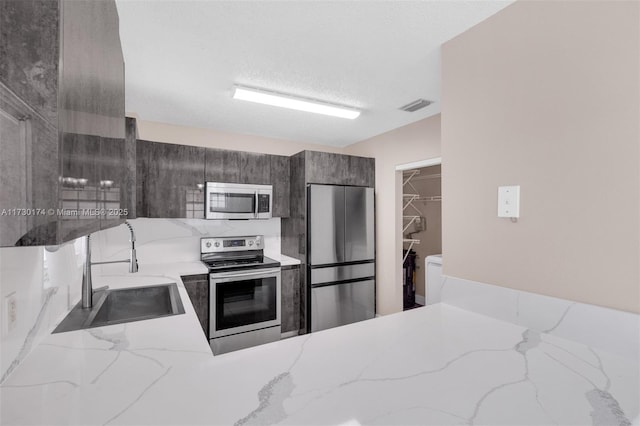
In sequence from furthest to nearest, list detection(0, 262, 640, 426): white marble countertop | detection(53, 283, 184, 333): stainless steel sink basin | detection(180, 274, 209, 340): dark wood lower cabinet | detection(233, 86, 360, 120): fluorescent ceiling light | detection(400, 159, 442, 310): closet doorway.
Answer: detection(400, 159, 442, 310): closet doorway → detection(180, 274, 209, 340): dark wood lower cabinet → detection(233, 86, 360, 120): fluorescent ceiling light → detection(53, 283, 184, 333): stainless steel sink basin → detection(0, 262, 640, 426): white marble countertop

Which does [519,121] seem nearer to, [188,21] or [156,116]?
[188,21]

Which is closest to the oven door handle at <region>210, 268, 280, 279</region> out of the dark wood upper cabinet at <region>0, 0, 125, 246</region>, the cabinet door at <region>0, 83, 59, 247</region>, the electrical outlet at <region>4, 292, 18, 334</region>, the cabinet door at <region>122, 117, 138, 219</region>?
the cabinet door at <region>122, 117, 138, 219</region>

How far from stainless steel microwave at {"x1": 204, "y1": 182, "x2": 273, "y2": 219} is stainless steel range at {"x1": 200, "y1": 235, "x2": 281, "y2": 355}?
475mm

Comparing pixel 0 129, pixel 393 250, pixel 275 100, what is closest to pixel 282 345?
pixel 0 129

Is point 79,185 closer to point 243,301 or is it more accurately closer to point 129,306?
point 129,306

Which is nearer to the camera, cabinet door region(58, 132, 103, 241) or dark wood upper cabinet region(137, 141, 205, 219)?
cabinet door region(58, 132, 103, 241)

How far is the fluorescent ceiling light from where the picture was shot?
2285 millimetres

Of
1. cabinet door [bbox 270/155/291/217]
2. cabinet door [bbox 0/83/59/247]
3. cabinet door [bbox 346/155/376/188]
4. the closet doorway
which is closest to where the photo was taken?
cabinet door [bbox 0/83/59/247]

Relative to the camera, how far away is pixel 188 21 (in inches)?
59.8

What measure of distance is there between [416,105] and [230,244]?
2411 mm

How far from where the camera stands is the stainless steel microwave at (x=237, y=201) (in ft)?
9.93

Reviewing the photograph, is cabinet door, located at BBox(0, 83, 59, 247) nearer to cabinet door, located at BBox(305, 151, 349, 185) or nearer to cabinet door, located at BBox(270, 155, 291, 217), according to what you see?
cabinet door, located at BBox(305, 151, 349, 185)

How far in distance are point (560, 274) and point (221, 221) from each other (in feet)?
10.1

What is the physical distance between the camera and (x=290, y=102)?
244 cm
